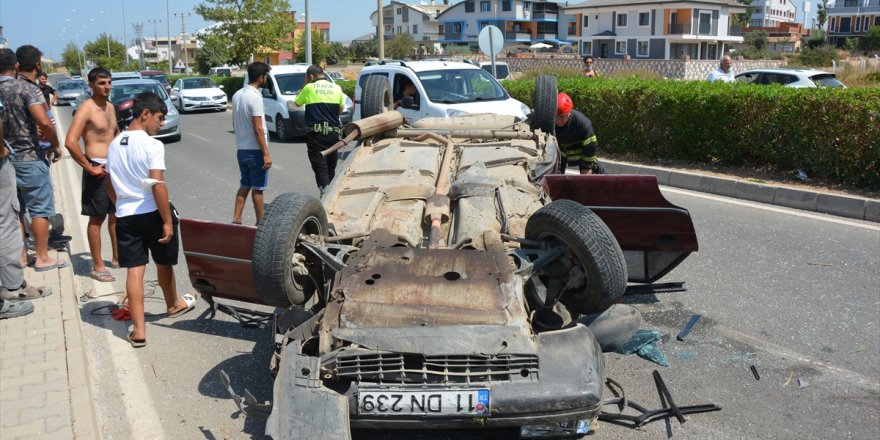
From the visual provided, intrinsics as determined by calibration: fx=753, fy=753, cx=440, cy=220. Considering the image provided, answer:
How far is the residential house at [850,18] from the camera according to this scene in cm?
9988

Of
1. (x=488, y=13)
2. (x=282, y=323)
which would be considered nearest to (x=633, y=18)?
(x=488, y=13)

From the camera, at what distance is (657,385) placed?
4.78 metres

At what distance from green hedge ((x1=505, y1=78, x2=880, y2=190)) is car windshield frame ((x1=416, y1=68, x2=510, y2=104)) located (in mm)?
1744

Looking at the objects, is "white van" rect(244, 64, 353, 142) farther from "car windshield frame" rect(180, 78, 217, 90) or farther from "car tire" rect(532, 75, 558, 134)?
"car windshield frame" rect(180, 78, 217, 90)

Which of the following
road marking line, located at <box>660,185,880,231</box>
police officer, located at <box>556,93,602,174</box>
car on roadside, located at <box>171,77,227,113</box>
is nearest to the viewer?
police officer, located at <box>556,93,602,174</box>

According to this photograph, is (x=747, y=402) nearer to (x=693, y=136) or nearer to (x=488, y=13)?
(x=693, y=136)

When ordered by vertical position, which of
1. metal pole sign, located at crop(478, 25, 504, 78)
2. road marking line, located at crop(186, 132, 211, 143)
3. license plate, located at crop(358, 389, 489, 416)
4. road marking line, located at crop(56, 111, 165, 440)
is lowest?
road marking line, located at crop(56, 111, 165, 440)

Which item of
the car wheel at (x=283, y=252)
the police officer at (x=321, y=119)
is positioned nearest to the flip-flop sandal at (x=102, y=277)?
the police officer at (x=321, y=119)

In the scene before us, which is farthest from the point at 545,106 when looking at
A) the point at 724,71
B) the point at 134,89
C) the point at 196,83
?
the point at 196,83

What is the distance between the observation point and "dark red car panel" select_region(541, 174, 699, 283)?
5.50 m

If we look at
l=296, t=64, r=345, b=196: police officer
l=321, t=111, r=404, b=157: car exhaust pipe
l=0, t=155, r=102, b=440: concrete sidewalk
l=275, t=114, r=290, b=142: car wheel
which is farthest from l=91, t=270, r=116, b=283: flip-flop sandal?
l=275, t=114, r=290, b=142: car wheel

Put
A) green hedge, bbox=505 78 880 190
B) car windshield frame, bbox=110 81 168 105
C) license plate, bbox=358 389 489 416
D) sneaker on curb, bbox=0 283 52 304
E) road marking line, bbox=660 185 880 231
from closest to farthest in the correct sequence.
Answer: license plate, bbox=358 389 489 416 < sneaker on curb, bbox=0 283 52 304 < road marking line, bbox=660 185 880 231 < green hedge, bbox=505 78 880 190 < car windshield frame, bbox=110 81 168 105

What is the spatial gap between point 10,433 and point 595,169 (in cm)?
627

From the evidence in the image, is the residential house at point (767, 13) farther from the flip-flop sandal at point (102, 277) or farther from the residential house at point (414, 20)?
the flip-flop sandal at point (102, 277)
